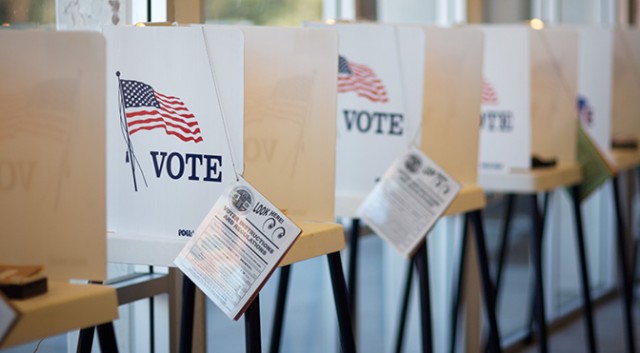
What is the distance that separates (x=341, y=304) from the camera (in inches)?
65.0

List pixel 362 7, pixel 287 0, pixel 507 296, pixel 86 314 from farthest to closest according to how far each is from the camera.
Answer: pixel 507 296
pixel 362 7
pixel 287 0
pixel 86 314

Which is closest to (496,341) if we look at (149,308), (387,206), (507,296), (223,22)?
(387,206)

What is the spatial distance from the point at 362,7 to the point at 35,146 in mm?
1773

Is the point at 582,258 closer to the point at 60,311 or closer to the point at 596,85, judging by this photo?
the point at 596,85

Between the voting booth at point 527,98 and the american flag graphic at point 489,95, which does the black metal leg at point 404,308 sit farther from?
the american flag graphic at point 489,95

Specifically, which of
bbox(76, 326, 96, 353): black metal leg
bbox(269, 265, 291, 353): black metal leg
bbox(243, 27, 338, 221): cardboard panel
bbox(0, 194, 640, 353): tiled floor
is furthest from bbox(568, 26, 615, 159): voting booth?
bbox(76, 326, 96, 353): black metal leg

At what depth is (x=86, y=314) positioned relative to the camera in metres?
1.23

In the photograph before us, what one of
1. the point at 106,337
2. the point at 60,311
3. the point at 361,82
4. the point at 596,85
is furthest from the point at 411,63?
the point at 596,85

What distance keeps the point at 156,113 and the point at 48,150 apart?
209mm

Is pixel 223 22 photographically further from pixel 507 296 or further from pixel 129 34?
pixel 507 296

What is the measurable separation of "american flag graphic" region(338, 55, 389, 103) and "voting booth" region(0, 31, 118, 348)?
0.75 metres

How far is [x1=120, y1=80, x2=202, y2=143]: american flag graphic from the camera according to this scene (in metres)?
1.56

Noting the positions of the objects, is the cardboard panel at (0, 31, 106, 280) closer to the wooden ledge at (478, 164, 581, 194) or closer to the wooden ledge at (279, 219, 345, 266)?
the wooden ledge at (279, 219, 345, 266)

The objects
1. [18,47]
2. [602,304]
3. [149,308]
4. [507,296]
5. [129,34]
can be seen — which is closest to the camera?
[18,47]
